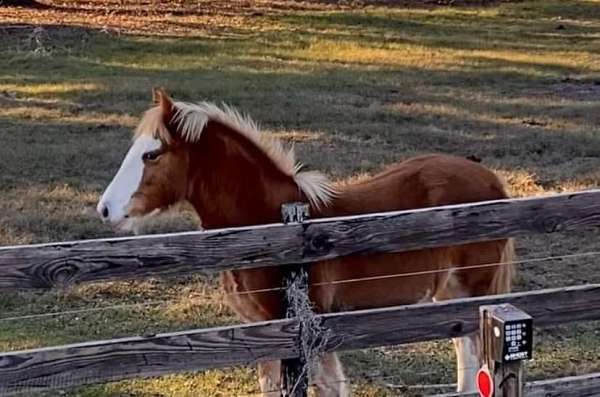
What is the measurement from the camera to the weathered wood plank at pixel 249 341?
391 centimetres

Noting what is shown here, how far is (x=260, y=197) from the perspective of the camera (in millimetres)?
5406

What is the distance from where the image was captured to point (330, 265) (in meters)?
5.23

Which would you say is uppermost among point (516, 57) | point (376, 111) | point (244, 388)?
point (516, 57)

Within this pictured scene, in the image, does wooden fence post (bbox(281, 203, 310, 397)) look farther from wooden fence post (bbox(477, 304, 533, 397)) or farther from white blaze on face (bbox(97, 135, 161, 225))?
white blaze on face (bbox(97, 135, 161, 225))

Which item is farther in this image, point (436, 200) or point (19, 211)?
point (19, 211)

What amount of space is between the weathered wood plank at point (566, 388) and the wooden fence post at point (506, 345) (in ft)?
2.02

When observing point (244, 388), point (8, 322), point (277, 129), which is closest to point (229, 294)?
point (244, 388)

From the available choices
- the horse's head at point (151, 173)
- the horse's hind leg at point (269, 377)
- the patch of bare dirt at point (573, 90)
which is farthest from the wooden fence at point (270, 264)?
the patch of bare dirt at point (573, 90)

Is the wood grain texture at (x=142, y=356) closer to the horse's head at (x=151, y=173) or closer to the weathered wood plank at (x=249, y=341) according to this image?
the weathered wood plank at (x=249, y=341)

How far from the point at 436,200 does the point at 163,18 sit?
23.9 m

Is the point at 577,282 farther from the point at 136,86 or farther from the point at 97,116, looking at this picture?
the point at 136,86

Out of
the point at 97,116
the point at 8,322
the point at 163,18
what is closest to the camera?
the point at 8,322

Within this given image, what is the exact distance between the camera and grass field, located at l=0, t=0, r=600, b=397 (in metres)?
7.13

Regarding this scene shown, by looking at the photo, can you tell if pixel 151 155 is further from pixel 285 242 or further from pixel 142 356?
pixel 142 356
